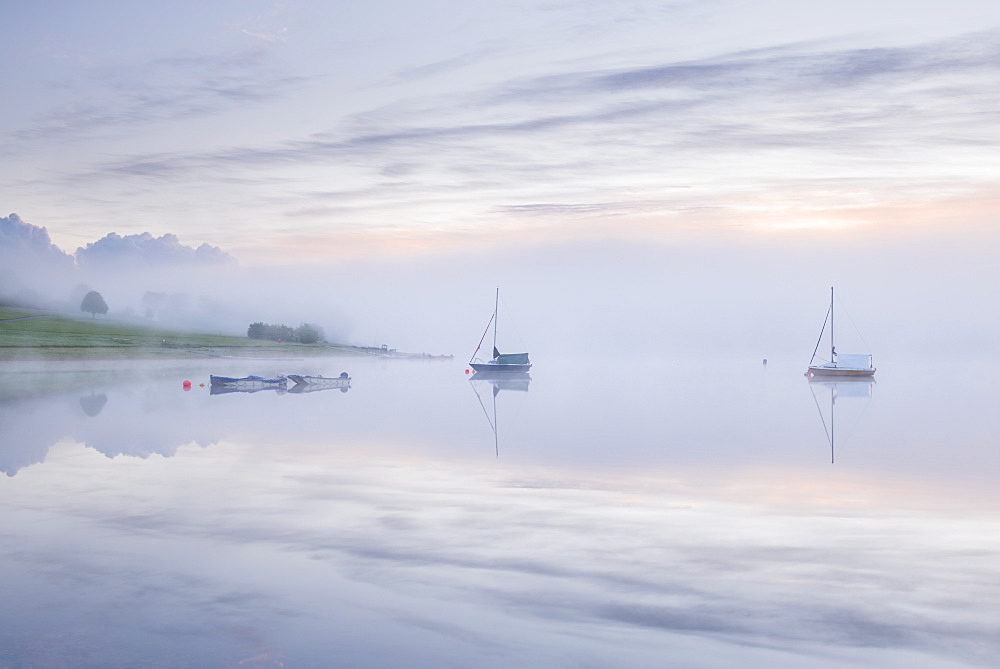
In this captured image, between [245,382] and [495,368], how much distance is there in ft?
174

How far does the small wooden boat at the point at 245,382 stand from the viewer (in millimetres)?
80562

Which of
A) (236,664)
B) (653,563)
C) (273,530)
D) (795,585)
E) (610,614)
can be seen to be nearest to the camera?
(236,664)

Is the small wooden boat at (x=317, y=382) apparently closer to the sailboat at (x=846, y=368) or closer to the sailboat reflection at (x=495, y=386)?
the sailboat reflection at (x=495, y=386)

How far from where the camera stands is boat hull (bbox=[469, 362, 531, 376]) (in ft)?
425

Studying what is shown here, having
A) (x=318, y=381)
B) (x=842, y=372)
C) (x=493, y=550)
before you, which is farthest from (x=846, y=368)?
(x=493, y=550)

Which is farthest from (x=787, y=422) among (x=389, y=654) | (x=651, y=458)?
(x=389, y=654)

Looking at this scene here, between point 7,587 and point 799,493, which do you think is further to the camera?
point 799,493

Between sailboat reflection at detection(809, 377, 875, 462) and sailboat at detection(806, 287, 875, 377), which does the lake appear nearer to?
sailboat reflection at detection(809, 377, 875, 462)

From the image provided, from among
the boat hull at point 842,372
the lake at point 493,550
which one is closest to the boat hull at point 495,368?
the boat hull at point 842,372

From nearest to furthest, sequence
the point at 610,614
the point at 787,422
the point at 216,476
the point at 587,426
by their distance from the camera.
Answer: the point at 610,614 < the point at 216,476 < the point at 587,426 < the point at 787,422

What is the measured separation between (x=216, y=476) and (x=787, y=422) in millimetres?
36687

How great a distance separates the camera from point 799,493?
26984 millimetres

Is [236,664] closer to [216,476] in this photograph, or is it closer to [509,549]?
[509,549]

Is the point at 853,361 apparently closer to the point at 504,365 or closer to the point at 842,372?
the point at 842,372
